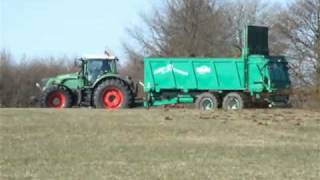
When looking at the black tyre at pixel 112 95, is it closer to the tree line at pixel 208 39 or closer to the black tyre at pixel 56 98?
the black tyre at pixel 56 98

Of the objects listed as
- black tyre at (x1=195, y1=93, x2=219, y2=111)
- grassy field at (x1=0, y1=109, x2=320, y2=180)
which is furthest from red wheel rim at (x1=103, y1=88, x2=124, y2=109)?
grassy field at (x1=0, y1=109, x2=320, y2=180)

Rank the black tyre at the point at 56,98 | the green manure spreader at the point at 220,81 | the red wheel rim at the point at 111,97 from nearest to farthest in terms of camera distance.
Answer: the green manure spreader at the point at 220,81, the red wheel rim at the point at 111,97, the black tyre at the point at 56,98

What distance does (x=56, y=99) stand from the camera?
33156 mm

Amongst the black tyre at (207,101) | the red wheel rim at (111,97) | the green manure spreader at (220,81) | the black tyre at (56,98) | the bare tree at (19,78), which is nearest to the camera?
the black tyre at (207,101)

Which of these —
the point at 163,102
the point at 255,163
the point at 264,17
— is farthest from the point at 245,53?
the point at 264,17

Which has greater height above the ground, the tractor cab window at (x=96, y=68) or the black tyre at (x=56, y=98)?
the tractor cab window at (x=96, y=68)

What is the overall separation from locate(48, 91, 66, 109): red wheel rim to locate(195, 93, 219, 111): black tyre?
6107mm

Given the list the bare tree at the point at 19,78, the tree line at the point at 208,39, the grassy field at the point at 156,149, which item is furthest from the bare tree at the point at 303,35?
the grassy field at the point at 156,149

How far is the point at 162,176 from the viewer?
1018cm

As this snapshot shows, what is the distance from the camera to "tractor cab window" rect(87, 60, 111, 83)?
32.9 metres

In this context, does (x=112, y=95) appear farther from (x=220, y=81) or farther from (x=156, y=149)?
(x=156, y=149)

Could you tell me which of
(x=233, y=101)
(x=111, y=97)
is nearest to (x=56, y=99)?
(x=111, y=97)

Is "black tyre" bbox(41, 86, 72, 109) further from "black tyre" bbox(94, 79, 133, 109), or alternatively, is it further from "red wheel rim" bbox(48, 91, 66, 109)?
"black tyre" bbox(94, 79, 133, 109)

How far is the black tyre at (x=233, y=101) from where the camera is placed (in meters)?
31.4
